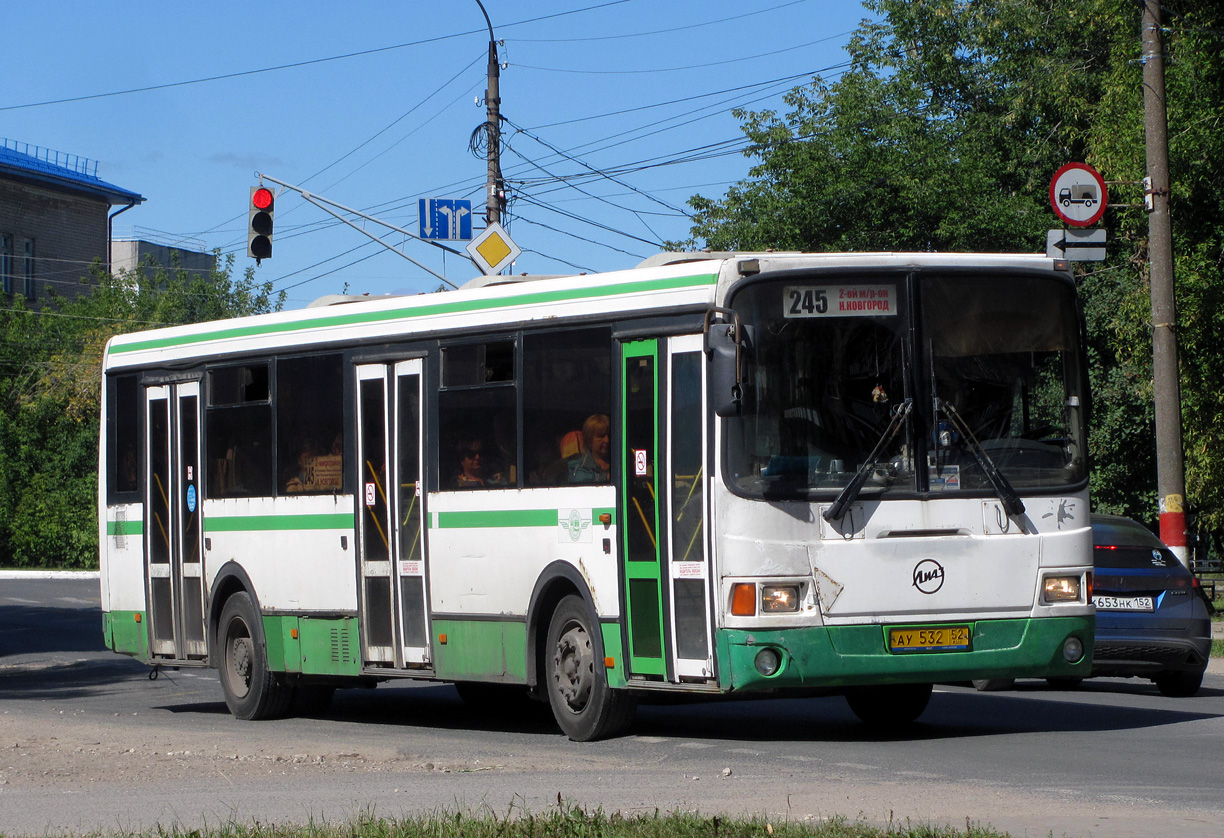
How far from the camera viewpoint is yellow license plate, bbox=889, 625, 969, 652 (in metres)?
10.7

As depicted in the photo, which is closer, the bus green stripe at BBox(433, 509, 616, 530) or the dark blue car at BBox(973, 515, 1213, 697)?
the bus green stripe at BBox(433, 509, 616, 530)

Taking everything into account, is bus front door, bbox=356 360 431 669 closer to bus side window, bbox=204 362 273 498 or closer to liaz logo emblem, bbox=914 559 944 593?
bus side window, bbox=204 362 273 498

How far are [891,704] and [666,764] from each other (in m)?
2.69

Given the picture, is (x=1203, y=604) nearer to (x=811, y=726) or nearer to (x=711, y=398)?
(x=811, y=726)

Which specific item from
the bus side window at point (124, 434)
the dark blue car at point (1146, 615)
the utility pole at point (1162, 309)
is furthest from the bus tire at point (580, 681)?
the utility pole at point (1162, 309)

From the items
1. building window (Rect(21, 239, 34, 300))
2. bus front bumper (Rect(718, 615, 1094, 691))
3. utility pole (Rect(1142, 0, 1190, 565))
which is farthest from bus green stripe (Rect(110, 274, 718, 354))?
building window (Rect(21, 239, 34, 300))

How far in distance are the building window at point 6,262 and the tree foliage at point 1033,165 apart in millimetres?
38116

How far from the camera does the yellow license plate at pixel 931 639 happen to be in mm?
10734

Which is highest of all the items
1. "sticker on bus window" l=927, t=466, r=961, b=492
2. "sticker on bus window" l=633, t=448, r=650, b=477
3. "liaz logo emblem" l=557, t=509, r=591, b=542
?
"sticker on bus window" l=633, t=448, r=650, b=477

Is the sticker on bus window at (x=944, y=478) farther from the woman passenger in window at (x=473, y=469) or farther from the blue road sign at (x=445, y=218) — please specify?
the blue road sign at (x=445, y=218)

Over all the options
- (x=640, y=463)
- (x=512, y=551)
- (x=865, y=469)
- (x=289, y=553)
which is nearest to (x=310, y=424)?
(x=289, y=553)

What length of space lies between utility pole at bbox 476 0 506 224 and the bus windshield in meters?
16.6

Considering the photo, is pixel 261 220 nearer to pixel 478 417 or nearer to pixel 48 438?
pixel 478 417

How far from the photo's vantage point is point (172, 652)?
15930 mm
